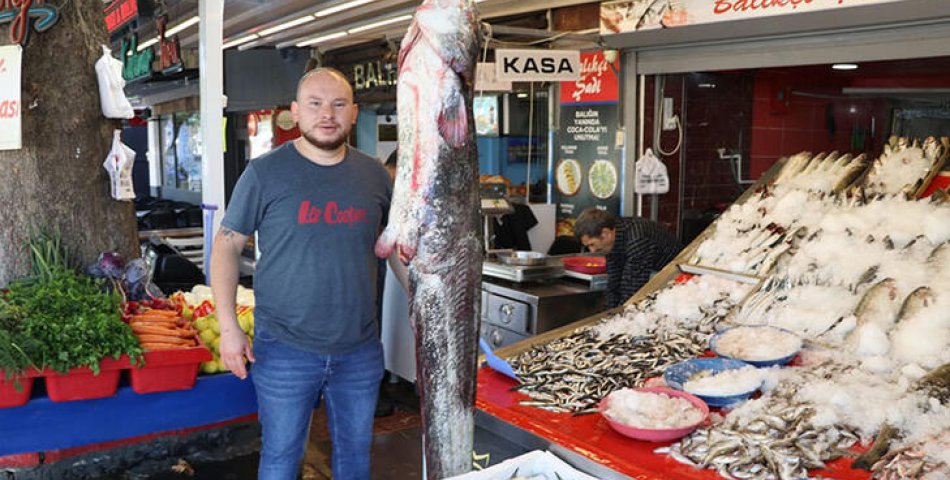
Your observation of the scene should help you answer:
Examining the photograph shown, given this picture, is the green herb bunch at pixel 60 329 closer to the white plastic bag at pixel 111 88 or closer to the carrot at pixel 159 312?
the carrot at pixel 159 312

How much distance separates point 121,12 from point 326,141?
5.01 metres

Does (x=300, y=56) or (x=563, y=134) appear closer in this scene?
(x=563, y=134)

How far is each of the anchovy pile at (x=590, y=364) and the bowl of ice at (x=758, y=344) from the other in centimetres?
11

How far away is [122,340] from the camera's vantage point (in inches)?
145

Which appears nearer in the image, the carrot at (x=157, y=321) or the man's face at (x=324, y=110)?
the man's face at (x=324, y=110)

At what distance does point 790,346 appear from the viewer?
10.6 feet

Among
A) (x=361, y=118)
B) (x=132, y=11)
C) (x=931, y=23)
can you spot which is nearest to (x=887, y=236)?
(x=931, y=23)

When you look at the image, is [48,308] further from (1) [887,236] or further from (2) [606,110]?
(2) [606,110]

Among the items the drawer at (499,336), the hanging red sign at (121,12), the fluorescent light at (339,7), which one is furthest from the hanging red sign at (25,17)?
the fluorescent light at (339,7)

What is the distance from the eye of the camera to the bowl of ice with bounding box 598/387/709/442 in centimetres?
258

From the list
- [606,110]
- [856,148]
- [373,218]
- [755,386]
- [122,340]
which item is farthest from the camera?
[856,148]

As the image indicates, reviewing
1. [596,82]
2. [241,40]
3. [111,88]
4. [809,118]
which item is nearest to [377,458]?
[111,88]

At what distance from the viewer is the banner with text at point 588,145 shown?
24.6 feet

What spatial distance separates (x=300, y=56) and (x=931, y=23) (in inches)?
392
